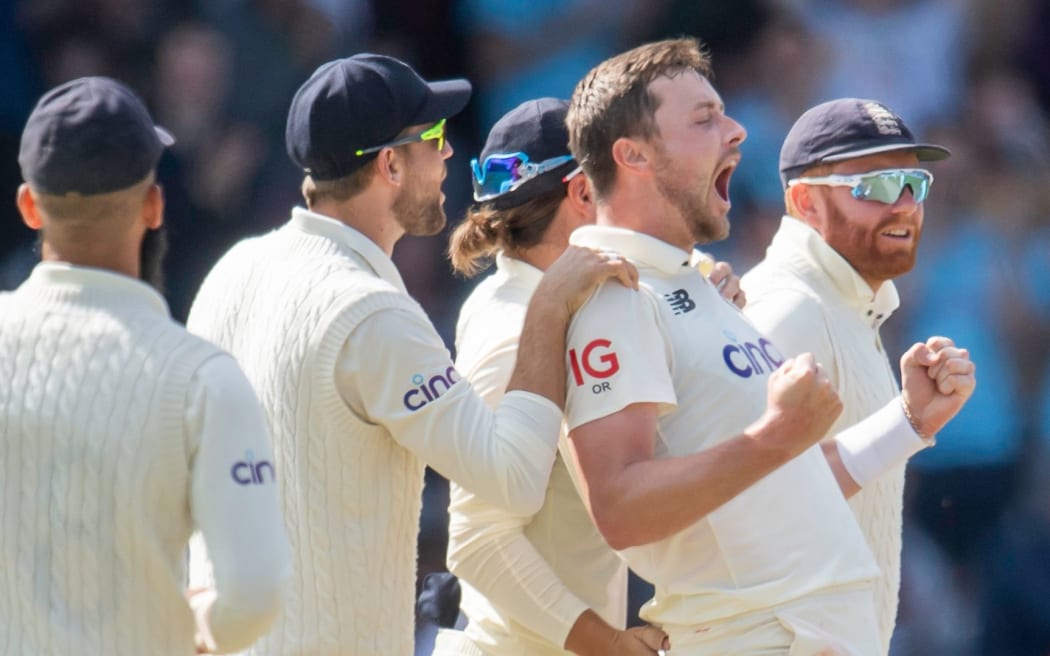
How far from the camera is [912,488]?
21.0 ft

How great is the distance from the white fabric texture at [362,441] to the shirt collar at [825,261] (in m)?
1.27

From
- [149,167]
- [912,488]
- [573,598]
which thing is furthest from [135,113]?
[912,488]

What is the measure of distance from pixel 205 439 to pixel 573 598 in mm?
1226

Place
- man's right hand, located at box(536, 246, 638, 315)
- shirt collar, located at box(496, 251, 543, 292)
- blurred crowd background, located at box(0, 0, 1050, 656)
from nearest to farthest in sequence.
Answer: man's right hand, located at box(536, 246, 638, 315) → shirt collar, located at box(496, 251, 543, 292) → blurred crowd background, located at box(0, 0, 1050, 656)

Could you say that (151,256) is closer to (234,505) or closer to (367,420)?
(234,505)

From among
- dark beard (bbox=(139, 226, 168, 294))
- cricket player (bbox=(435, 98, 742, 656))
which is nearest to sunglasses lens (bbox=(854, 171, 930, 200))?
cricket player (bbox=(435, 98, 742, 656))

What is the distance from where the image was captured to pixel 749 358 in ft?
10.5

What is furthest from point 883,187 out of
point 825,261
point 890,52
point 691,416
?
point 890,52

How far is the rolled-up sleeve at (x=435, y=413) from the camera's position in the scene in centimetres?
300

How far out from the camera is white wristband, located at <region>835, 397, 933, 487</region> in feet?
11.8

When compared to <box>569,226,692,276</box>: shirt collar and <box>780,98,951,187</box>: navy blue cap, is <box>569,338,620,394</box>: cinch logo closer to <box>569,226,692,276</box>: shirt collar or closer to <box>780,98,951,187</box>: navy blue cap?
<box>569,226,692,276</box>: shirt collar

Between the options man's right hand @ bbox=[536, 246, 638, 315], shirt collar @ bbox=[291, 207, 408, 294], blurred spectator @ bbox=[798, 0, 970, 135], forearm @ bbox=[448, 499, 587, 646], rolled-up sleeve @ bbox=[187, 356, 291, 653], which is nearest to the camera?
rolled-up sleeve @ bbox=[187, 356, 291, 653]

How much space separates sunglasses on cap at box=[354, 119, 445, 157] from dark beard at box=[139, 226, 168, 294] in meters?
0.69

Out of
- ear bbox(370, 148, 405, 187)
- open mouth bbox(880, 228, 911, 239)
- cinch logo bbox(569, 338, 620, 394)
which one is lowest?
cinch logo bbox(569, 338, 620, 394)
